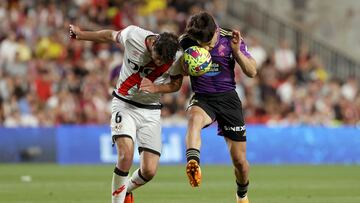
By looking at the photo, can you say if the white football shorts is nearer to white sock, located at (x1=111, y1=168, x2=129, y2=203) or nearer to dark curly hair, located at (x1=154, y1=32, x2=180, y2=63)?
white sock, located at (x1=111, y1=168, x2=129, y2=203)

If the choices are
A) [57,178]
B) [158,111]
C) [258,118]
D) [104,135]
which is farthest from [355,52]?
[158,111]

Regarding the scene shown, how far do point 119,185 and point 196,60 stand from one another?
5.31 feet

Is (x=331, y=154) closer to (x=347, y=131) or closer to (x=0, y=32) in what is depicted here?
(x=347, y=131)

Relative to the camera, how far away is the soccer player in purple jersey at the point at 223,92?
36.8 feet

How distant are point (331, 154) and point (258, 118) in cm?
211

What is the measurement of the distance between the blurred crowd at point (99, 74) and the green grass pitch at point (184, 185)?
1.92m

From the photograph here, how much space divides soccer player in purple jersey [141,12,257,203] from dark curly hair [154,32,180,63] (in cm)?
58

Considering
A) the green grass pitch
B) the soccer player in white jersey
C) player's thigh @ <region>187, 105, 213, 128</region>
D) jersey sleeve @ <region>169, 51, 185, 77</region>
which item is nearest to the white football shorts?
the soccer player in white jersey

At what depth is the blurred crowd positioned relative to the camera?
76.8 feet

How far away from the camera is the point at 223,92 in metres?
11.6

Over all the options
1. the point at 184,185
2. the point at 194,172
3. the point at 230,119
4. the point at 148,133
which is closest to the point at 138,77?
the point at 148,133

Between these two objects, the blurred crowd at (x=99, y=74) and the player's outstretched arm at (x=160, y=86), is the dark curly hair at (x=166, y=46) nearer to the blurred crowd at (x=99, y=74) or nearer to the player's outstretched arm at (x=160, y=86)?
the player's outstretched arm at (x=160, y=86)

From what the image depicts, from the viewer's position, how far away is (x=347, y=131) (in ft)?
77.6

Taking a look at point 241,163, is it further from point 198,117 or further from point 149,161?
point 149,161
